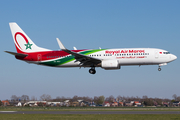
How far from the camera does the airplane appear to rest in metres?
48.7

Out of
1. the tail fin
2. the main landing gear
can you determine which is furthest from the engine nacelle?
the tail fin

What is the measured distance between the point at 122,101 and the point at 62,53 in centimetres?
8587

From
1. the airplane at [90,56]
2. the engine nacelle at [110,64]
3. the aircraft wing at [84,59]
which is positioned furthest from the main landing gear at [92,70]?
the engine nacelle at [110,64]

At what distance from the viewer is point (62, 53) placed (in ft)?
174

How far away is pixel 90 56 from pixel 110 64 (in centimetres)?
455

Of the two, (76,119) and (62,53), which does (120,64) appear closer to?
(62,53)

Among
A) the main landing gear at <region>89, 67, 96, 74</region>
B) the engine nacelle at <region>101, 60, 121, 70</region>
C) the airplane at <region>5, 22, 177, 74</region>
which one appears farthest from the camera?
the main landing gear at <region>89, 67, 96, 74</region>

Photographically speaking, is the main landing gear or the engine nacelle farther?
the main landing gear

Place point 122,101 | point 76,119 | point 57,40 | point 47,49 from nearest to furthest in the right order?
point 76,119 < point 57,40 < point 47,49 < point 122,101

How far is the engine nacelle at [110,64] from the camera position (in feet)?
160

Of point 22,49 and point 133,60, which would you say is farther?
point 22,49

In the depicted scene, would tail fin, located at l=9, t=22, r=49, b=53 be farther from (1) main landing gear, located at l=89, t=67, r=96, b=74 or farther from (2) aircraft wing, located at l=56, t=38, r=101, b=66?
(1) main landing gear, located at l=89, t=67, r=96, b=74

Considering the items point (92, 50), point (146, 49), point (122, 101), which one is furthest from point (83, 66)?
point (122, 101)

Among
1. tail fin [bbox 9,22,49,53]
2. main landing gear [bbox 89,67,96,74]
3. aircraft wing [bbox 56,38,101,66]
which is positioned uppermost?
tail fin [bbox 9,22,49,53]
